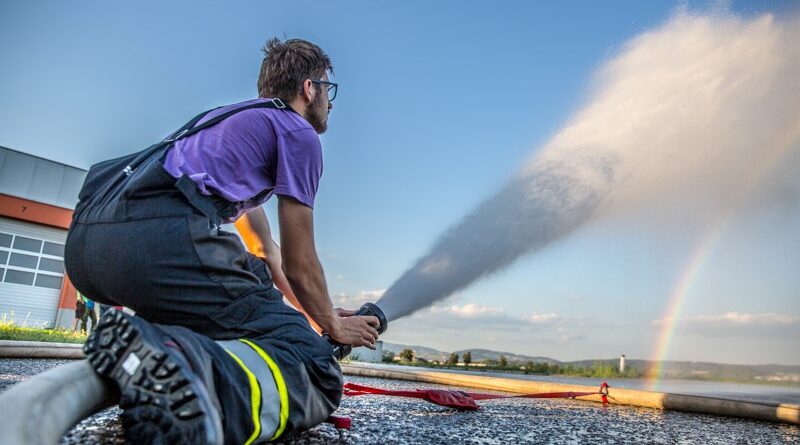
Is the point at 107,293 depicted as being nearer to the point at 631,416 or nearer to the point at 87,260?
the point at 87,260

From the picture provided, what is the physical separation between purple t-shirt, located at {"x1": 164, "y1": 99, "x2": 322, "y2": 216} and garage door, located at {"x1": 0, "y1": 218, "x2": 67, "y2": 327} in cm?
2387

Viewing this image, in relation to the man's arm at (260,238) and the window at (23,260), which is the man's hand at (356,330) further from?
the window at (23,260)

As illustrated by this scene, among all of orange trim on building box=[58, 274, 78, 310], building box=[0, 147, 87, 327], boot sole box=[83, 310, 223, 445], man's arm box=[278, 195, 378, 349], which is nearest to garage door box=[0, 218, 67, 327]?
building box=[0, 147, 87, 327]

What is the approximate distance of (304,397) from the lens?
6.46ft

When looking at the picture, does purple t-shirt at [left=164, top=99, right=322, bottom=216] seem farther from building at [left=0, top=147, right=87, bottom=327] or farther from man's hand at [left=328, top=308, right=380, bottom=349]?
building at [left=0, top=147, right=87, bottom=327]

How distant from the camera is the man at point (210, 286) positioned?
1402 mm

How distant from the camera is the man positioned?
140 centimetres

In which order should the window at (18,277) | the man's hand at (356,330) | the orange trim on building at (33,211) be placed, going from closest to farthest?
1. the man's hand at (356,330)
2. the orange trim on building at (33,211)
3. the window at (18,277)

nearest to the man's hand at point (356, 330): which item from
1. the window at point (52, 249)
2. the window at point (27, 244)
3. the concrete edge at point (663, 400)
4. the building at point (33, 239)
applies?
the concrete edge at point (663, 400)

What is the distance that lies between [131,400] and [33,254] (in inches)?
1011

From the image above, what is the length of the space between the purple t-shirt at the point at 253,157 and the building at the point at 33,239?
23955 millimetres

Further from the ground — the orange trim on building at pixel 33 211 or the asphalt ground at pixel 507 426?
the orange trim on building at pixel 33 211

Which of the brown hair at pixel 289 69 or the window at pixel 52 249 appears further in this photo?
the window at pixel 52 249

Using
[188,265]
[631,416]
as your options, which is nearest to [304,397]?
[188,265]
